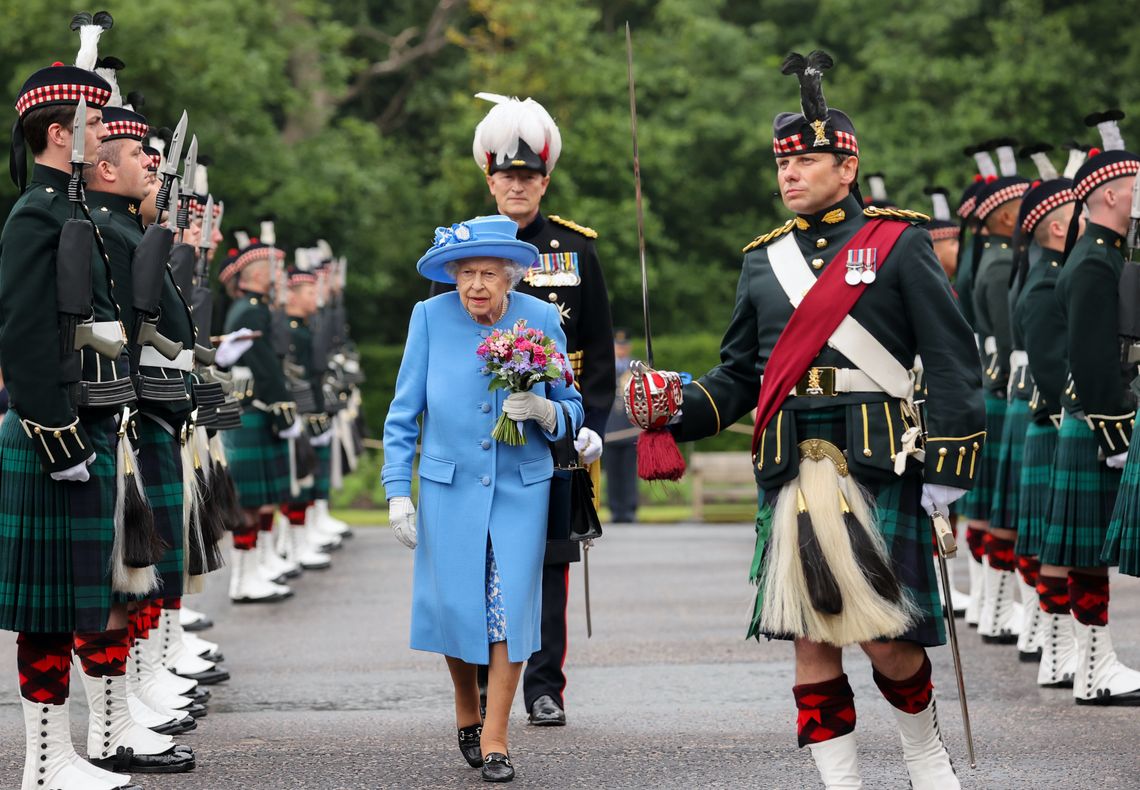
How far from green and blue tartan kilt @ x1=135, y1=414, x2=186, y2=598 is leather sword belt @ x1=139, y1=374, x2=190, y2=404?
10 cm

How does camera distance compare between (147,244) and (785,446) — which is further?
(147,244)

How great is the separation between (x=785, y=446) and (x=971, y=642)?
4.49 metres

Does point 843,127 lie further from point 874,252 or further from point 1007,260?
point 1007,260

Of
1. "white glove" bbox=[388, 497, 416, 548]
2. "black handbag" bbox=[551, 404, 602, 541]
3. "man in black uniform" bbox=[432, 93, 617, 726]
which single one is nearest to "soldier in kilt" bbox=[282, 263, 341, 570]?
"man in black uniform" bbox=[432, 93, 617, 726]

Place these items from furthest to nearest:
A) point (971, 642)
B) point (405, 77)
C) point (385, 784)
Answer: point (405, 77) < point (971, 642) < point (385, 784)

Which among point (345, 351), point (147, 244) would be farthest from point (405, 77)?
point (147, 244)

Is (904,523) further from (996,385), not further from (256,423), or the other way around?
(256,423)

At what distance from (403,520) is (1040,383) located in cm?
313

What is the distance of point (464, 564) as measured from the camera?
19.9 ft

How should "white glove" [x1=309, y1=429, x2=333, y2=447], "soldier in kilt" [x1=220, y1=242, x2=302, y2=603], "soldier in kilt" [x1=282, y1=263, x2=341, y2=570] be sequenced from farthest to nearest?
1. "white glove" [x1=309, y1=429, x2=333, y2=447]
2. "soldier in kilt" [x1=282, y1=263, x2=341, y2=570]
3. "soldier in kilt" [x1=220, y1=242, x2=302, y2=603]

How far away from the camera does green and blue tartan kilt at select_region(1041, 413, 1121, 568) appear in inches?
293

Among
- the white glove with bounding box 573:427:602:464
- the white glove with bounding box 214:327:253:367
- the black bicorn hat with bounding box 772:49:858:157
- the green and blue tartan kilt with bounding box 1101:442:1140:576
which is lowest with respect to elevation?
the green and blue tartan kilt with bounding box 1101:442:1140:576

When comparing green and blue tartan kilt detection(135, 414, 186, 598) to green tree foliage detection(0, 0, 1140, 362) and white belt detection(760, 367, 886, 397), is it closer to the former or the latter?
white belt detection(760, 367, 886, 397)

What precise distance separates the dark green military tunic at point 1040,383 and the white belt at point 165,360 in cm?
357
